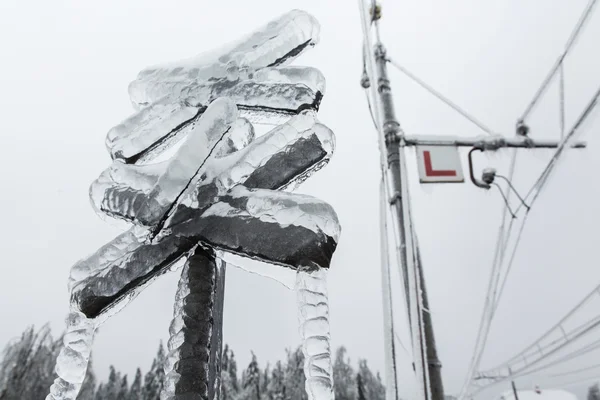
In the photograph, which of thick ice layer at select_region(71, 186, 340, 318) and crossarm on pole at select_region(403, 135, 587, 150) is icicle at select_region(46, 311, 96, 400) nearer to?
thick ice layer at select_region(71, 186, 340, 318)

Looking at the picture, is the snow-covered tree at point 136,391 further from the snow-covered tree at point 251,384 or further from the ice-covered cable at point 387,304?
the ice-covered cable at point 387,304

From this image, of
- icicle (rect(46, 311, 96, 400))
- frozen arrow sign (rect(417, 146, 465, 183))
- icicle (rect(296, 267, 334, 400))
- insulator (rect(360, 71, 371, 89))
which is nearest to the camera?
icicle (rect(296, 267, 334, 400))

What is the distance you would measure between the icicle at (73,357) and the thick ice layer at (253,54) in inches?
30.7

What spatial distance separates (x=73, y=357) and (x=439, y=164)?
4804 millimetres

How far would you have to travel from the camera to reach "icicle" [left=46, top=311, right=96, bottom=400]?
1.15 meters

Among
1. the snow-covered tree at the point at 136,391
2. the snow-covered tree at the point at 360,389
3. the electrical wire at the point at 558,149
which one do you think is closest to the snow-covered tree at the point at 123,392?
the snow-covered tree at the point at 136,391

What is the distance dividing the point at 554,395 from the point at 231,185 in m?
16.9

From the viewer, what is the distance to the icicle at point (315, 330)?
3.09 ft

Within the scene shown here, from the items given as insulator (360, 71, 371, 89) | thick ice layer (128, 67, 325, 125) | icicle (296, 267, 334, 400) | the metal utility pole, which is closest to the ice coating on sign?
icicle (296, 267, 334, 400)

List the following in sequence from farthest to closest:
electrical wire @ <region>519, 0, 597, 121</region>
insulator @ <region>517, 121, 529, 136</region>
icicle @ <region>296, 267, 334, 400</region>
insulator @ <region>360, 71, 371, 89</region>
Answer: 1. insulator @ <region>360, 71, 371, 89</region>
2. insulator @ <region>517, 121, 529, 136</region>
3. electrical wire @ <region>519, 0, 597, 121</region>
4. icicle @ <region>296, 267, 334, 400</region>

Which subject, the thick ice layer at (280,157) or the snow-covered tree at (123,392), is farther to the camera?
the snow-covered tree at (123,392)

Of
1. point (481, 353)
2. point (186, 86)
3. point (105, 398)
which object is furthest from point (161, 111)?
point (105, 398)

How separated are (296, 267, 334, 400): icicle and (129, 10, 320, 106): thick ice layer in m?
0.73

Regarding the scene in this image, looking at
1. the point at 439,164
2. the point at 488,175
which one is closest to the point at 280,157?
the point at 439,164
